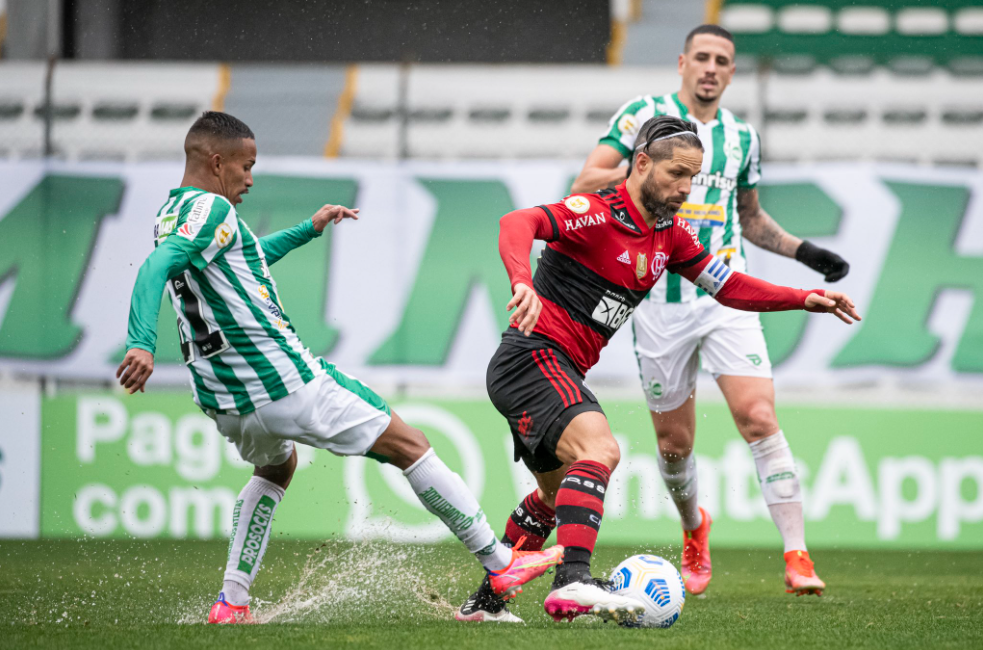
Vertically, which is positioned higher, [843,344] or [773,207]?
[773,207]

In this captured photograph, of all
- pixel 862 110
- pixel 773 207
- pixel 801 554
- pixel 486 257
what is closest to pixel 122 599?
A: pixel 801 554

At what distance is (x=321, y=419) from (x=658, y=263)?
138 cm

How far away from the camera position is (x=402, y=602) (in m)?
4.81

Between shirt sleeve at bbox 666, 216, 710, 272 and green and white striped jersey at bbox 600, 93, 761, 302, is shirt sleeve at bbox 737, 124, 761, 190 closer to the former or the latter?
green and white striped jersey at bbox 600, 93, 761, 302

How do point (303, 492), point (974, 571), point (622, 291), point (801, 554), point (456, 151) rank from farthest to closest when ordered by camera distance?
point (456, 151)
point (303, 492)
point (974, 571)
point (801, 554)
point (622, 291)

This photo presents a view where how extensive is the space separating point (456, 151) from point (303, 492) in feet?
9.04

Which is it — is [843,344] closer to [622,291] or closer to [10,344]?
[622,291]

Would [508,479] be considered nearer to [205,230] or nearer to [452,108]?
[452,108]

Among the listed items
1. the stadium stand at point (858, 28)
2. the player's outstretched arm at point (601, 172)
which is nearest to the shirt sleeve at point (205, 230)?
the player's outstretched arm at point (601, 172)

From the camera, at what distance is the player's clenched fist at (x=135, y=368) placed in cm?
363

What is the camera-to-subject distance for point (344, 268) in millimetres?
8461

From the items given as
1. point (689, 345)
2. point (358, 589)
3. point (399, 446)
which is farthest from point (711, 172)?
point (358, 589)

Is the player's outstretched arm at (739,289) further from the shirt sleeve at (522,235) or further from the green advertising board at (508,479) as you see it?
the green advertising board at (508,479)

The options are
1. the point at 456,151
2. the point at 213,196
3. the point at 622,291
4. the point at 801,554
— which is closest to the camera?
the point at 213,196
